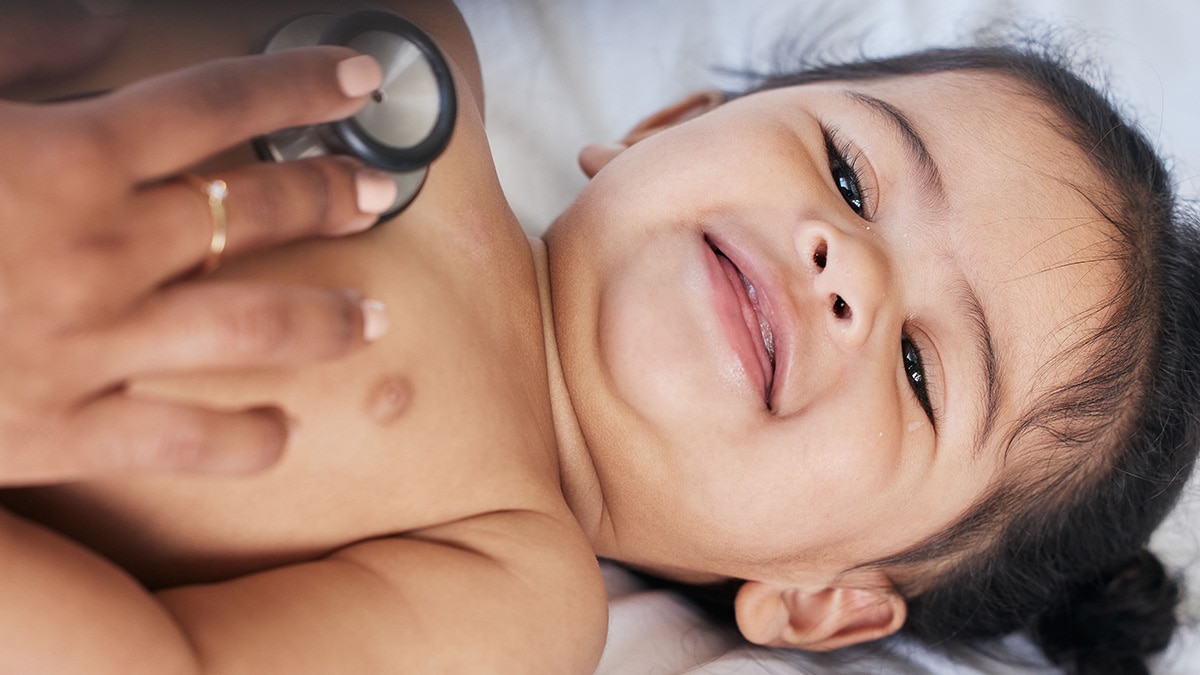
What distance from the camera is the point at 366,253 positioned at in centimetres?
92

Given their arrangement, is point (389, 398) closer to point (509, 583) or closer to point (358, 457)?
point (358, 457)

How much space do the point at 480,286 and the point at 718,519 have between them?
41cm

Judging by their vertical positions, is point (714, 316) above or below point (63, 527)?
above

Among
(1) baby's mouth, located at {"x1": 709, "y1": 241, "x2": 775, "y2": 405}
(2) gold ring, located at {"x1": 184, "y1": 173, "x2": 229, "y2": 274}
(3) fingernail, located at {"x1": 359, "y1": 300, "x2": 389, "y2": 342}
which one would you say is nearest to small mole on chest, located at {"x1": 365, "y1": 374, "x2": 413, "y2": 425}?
(3) fingernail, located at {"x1": 359, "y1": 300, "x2": 389, "y2": 342}

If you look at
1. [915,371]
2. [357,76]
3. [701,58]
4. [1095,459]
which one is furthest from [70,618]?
[701,58]

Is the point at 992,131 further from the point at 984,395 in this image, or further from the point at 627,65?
the point at 627,65

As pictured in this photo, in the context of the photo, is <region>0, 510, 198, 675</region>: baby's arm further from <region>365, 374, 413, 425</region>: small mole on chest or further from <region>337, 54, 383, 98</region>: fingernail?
<region>337, 54, 383, 98</region>: fingernail

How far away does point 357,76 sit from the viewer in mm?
765

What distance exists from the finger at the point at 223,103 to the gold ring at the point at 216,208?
0.02 meters

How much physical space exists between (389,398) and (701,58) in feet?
3.97

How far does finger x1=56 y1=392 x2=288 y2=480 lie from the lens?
2.22 ft

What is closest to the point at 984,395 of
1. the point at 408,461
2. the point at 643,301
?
the point at 643,301

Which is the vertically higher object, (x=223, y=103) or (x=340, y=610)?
(x=223, y=103)

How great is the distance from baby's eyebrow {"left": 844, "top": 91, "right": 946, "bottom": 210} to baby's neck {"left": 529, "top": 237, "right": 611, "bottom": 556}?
47cm
